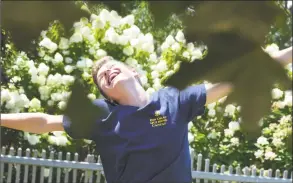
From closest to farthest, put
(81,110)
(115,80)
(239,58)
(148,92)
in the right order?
(239,58) < (81,110) < (115,80) < (148,92)

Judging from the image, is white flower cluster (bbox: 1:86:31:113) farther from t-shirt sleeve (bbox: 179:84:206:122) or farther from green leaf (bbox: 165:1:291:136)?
green leaf (bbox: 165:1:291:136)

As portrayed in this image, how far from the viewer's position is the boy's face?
2359 mm

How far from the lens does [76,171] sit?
4.85m

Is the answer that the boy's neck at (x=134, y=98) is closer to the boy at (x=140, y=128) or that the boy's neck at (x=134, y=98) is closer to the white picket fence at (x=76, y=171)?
the boy at (x=140, y=128)

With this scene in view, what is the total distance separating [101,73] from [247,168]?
2.70m

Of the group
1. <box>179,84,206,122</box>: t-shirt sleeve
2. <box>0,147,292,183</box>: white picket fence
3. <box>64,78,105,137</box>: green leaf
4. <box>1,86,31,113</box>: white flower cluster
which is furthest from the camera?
<box>0,147,292,183</box>: white picket fence

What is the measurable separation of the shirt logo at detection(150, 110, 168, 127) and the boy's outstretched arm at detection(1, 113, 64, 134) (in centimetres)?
37

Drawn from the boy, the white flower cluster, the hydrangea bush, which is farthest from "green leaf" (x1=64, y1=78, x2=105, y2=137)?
the white flower cluster

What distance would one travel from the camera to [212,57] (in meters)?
0.76

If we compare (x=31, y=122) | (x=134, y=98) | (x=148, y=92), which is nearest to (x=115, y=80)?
(x=134, y=98)

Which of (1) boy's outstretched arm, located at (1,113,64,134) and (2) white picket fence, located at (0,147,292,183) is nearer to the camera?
(1) boy's outstretched arm, located at (1,113,64,134)

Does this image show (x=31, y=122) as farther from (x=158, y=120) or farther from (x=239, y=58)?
(x=239, y=58)

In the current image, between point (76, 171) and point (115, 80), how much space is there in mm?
2559

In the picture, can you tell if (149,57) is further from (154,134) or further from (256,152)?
(154,134)
